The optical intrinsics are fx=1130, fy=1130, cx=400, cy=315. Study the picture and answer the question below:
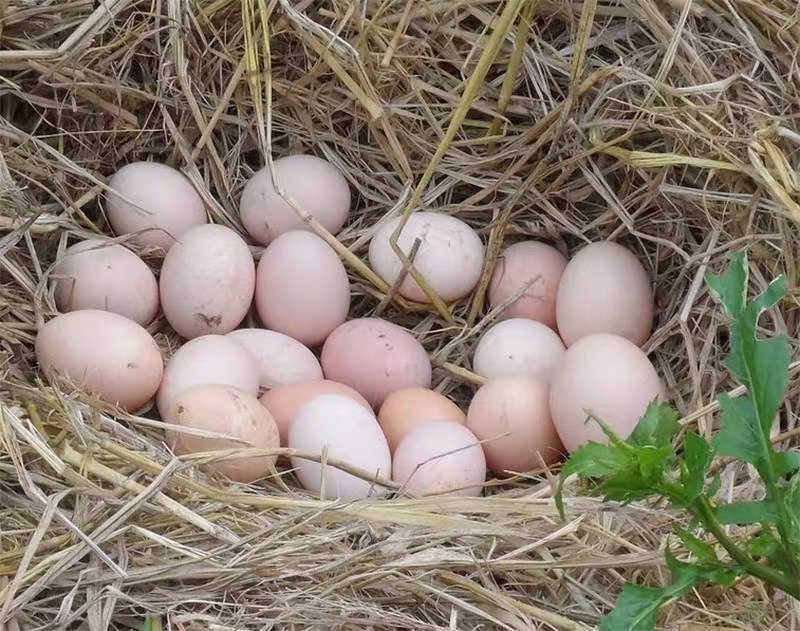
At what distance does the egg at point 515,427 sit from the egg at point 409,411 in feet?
0.12

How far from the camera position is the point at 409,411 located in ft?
4.38

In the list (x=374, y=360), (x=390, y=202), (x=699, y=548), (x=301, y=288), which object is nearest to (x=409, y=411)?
(x=374, y=360)

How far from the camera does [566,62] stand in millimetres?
1457

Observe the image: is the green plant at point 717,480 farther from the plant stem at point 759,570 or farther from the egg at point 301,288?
the egg at point 301,288

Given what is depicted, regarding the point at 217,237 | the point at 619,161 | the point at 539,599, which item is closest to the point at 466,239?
the point at 619,161

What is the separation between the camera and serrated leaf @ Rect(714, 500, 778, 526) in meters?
0.87

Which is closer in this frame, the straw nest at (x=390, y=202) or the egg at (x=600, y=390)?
the straw nest at (x=390, y=202)

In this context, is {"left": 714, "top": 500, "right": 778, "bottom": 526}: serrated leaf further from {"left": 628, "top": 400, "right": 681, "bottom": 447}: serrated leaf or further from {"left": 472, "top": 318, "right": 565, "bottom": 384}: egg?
{"left": 472, "top": 318, "right": 565, "bottom": 384}: egg

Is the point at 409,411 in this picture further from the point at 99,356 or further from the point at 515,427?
the point at 99,356

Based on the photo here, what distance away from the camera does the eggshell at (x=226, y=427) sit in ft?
3.92

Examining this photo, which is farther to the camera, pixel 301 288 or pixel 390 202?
pixel 390 202

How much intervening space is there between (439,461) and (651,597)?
0.41m

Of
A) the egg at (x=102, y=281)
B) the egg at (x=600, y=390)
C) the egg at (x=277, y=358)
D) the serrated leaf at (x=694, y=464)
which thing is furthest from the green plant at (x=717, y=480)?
the egg at (x=102, y=281)

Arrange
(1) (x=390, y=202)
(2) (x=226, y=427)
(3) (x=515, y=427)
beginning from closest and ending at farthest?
(2) (x=226, y=427)
(3) (x=515, y=427)
(1) (x=390, y=202)
